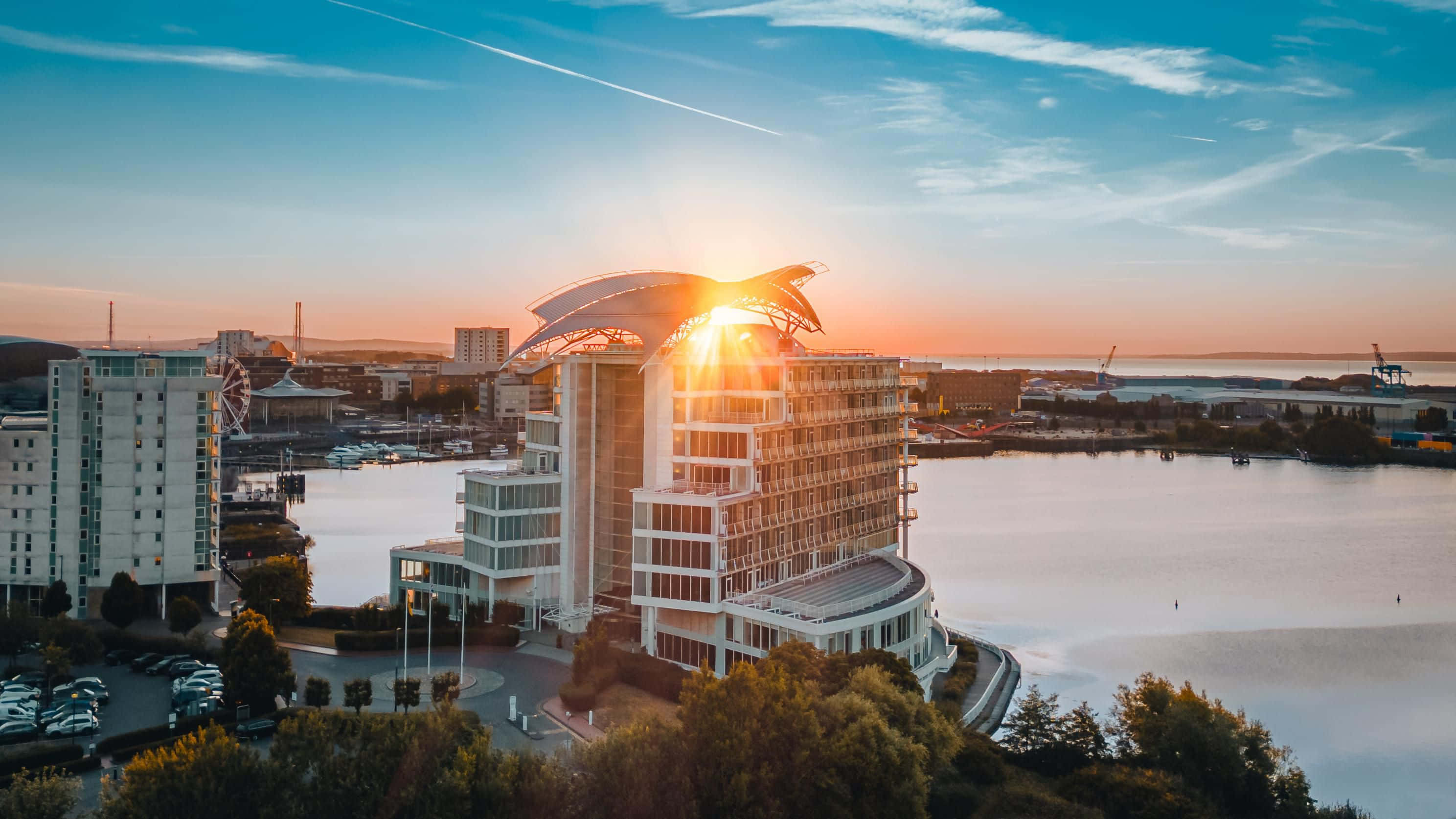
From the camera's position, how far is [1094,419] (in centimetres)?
9156

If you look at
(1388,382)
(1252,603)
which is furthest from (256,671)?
(1388,382)

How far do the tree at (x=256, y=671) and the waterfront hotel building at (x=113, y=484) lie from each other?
7.87 meters

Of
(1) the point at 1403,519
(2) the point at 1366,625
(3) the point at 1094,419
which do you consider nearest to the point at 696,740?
(2) the point at 1366,625

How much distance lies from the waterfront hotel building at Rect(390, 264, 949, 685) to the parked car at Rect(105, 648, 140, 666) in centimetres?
490

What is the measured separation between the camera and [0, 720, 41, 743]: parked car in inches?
518

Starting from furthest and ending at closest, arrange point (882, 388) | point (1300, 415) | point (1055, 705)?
point (1300, 415)
point (882, 388)
point (1055, 705)

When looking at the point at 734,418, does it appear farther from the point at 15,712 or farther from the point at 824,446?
the point at 15,712

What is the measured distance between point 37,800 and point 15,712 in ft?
19.2

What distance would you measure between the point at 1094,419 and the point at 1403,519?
49.9m

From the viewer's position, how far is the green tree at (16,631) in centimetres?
1662

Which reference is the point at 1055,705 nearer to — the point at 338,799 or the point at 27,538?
the point at 338,799

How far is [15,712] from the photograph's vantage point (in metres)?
13.7

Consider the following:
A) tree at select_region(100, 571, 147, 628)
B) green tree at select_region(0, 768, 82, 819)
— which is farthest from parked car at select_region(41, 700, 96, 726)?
tree at select_region(100, 571, 147, 628)

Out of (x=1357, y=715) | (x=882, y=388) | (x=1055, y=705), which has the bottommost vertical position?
(x=1357, y=715)
